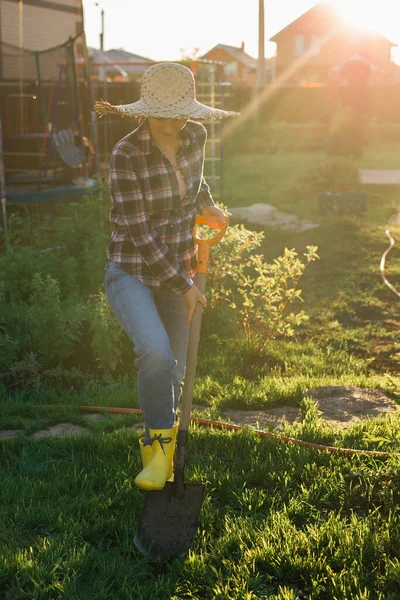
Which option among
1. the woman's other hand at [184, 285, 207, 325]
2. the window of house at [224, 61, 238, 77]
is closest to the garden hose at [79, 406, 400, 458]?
the woman's other hand at [184, 285, 207, 325]

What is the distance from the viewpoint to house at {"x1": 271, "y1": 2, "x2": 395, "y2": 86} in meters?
44.8

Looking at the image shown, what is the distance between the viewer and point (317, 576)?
288 centimetres

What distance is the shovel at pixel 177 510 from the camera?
3135mm

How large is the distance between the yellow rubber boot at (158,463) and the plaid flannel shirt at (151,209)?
2.14 ft

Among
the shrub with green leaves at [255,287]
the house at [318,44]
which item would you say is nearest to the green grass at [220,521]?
the shrub with green leaves at [255,287]

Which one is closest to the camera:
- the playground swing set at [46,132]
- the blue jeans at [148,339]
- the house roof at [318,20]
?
the blue jeans at [148,339]

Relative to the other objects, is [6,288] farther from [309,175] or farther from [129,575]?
[309,175]

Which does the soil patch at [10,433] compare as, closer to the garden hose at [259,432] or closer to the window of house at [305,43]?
the garden hose at [259,432]

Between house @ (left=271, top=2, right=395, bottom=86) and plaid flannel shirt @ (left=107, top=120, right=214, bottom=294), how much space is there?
1602 inches

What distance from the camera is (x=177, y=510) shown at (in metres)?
3.30

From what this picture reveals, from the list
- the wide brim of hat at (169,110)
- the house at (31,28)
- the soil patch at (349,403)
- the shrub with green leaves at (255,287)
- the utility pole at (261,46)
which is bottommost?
the soil patch at (349,403)

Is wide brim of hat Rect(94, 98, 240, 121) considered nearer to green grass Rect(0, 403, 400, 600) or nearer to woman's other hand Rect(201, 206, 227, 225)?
woman's other hand Rect(201, 206, 227, 225)

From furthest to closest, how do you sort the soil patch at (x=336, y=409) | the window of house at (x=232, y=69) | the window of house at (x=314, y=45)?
the window of house at (x=232, y=69)
the window of house at (x=314, y=45)
the soil patch at (x=336, y=409)

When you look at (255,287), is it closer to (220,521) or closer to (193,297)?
(193,297)
